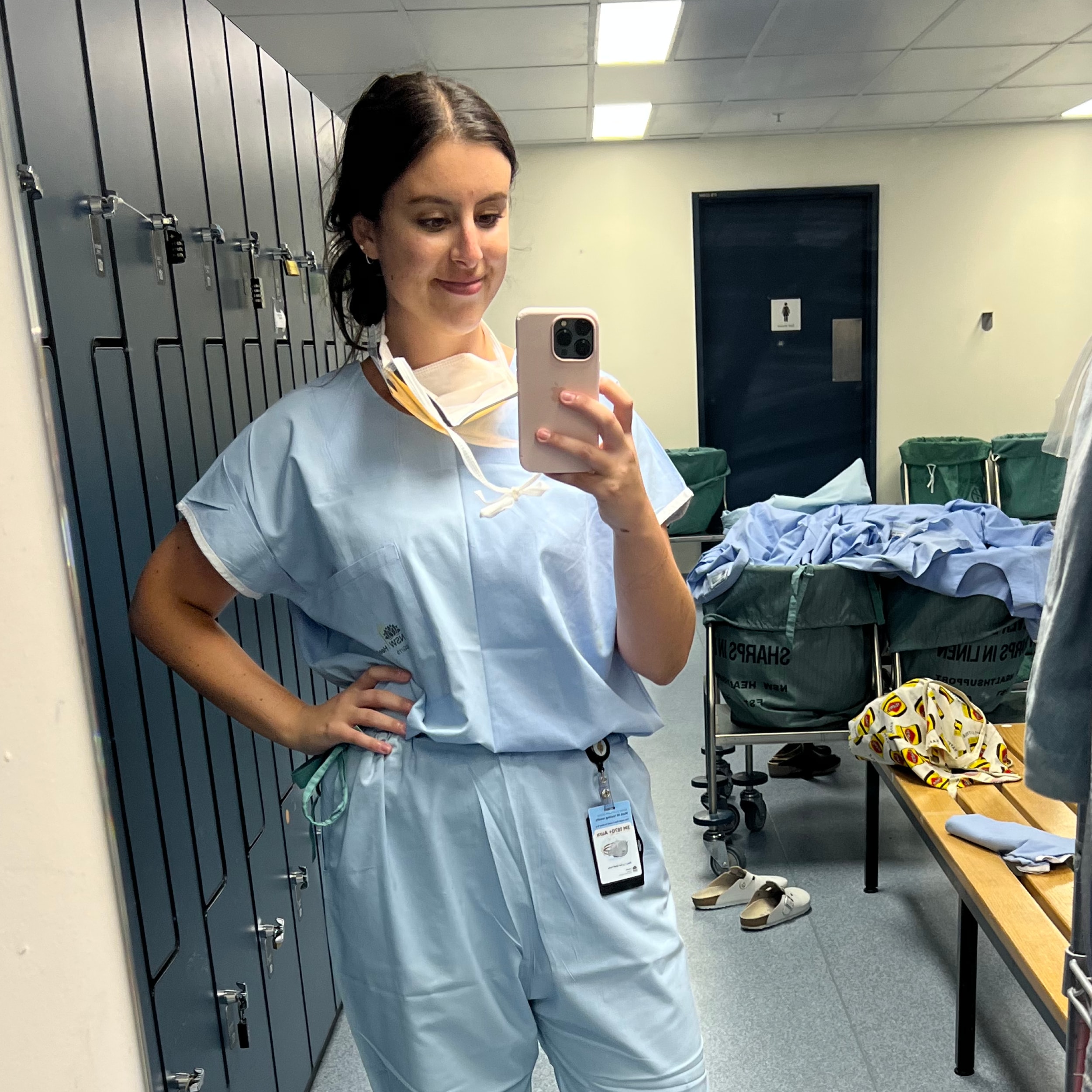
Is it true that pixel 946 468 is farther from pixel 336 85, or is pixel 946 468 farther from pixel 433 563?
pixel 433 563

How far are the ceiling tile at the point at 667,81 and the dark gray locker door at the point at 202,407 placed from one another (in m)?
3.86

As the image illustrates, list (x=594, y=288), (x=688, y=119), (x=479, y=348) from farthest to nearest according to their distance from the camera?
1. (x=594, y=288)
2. (x=688, y=119)
3. (x=479, y=348)

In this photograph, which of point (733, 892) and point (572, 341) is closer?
point (572, 341)

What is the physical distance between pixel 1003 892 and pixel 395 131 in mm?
1563

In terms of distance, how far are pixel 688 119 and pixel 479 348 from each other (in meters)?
5.29

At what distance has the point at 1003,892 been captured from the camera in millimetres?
1748

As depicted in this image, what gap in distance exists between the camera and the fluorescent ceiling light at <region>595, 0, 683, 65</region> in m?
4.12

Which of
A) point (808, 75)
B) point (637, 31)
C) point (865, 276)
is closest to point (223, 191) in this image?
point (637, 31)

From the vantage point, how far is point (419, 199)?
3.23ft

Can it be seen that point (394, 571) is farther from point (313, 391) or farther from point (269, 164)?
point (269, 164)

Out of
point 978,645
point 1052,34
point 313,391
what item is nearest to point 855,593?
point 978,645

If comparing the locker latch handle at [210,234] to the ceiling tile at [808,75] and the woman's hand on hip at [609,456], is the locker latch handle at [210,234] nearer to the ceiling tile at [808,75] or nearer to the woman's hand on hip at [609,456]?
the woman's hand on hip at [609,456]

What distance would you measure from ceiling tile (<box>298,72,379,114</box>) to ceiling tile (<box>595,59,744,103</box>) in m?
1.15

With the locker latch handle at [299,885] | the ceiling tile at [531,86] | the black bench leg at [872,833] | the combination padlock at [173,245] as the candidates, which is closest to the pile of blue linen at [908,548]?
the black bench leg at [872,833]
